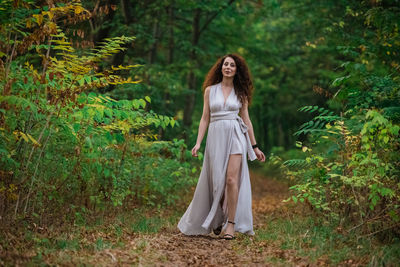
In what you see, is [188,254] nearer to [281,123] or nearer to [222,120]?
[222,120]

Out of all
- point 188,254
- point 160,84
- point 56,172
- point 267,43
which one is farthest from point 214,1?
point 188,254

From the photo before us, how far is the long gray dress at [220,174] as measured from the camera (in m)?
6.01

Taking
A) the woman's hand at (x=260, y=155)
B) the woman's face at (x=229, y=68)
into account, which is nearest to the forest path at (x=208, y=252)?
the woman's hand at (x=260, y=155)

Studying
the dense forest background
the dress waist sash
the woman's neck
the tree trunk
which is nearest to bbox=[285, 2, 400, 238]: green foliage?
the dense forest background

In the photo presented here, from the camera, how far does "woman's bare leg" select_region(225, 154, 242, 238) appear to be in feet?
19.4

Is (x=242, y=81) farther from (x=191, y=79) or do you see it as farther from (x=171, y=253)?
(x=191, y=79)

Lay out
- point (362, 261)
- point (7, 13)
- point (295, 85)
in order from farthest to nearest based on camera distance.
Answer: point (295, 85)
point (7, 13)
point (362, 261)

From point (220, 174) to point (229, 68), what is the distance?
1.48 meters

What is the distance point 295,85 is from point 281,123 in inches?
251

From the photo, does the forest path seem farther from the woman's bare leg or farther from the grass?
the woman's bare leg

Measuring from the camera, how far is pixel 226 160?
602 cm

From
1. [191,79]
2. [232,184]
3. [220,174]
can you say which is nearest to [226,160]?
[220,174]

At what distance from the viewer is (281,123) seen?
29.0m

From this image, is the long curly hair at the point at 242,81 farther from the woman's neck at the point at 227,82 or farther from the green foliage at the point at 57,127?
the green foliage at the point at 57,127
